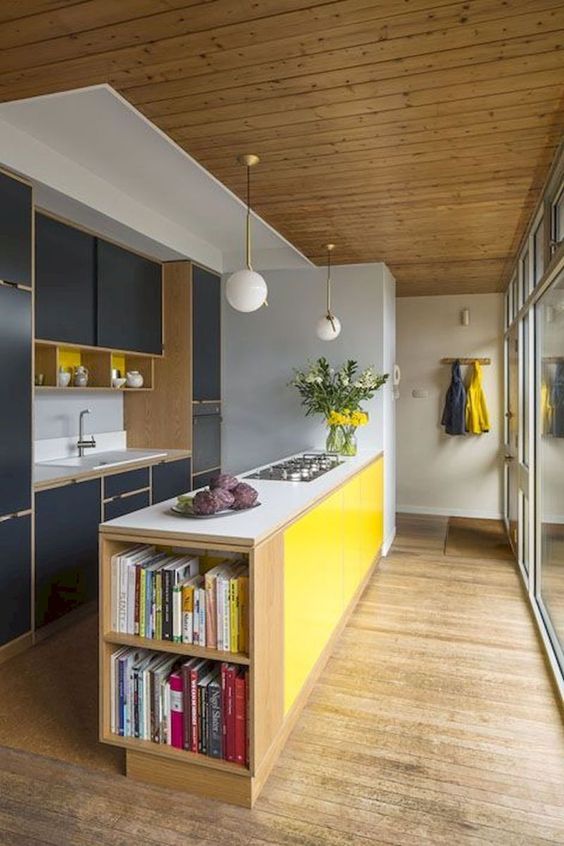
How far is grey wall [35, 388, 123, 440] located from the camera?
4070 millimetres

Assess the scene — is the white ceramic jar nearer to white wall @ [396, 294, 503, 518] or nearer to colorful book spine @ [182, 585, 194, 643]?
colorful book spine @ [182, 585, 194, 643]

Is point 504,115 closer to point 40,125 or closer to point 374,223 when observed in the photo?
point 374,223

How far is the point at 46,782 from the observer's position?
83.7 inches

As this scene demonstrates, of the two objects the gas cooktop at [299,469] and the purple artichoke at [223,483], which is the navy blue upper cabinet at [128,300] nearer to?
the gas cooktop at [299,469]

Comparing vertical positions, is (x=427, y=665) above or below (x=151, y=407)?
below

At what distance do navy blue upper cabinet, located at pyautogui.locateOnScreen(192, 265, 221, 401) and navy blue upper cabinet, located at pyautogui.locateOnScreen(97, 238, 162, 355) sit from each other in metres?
0.31

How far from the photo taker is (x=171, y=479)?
15.3 ft

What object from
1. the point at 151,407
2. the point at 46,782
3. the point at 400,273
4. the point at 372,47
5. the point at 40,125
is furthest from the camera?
the point at 400,273

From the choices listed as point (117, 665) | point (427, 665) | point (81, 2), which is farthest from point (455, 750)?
point (81, 2)

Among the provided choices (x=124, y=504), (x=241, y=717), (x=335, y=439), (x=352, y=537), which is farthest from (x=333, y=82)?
(x=124, y=504)

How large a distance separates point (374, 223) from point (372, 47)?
1968 mm

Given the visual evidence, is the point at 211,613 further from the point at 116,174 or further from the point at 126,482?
the point at 116,174

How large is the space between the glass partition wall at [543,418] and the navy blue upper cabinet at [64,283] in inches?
109

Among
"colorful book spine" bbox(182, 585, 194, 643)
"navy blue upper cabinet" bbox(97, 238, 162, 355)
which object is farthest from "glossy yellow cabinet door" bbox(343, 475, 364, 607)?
"navy blue upper cabinet" bbox(97, 238, 162, 355)
